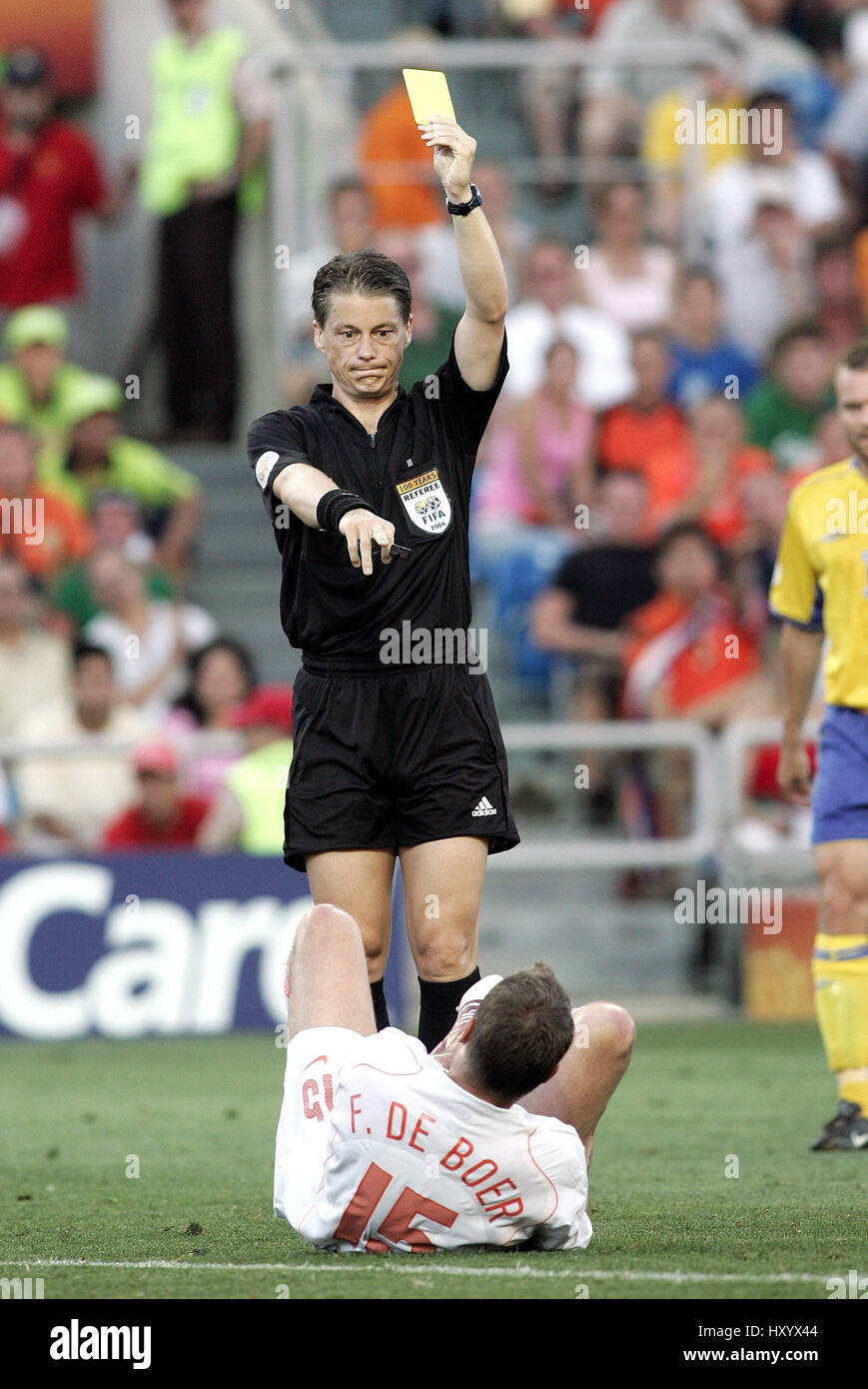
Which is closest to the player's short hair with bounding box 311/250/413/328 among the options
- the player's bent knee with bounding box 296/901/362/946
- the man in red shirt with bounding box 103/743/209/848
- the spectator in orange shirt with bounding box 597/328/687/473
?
the player's bent knee with bounding box 296/901/362/946

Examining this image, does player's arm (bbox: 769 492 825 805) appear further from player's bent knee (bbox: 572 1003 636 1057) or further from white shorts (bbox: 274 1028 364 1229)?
white shorts (bbox: 274 1028 364 1229)

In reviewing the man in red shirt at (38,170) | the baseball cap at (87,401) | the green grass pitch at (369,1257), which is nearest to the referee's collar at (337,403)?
the green grass pitch at (369,1257)

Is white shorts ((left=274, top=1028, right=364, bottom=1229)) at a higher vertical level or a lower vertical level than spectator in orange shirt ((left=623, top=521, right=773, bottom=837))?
lower

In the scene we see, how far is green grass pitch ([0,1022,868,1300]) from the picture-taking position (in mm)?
4871

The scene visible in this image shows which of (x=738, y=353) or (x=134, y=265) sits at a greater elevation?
(x=134, y=265)

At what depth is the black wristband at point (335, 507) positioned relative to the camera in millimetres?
5371

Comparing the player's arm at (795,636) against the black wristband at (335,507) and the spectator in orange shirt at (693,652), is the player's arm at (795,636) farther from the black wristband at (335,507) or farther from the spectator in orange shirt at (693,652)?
the spectator in orange shirt at (693,652)

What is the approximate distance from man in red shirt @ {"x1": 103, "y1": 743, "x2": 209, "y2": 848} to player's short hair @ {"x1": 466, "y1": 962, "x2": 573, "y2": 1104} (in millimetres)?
6898

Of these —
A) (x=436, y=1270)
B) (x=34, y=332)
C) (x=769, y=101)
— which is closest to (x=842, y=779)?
(x=436, y=1270)

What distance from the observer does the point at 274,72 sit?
1454cm

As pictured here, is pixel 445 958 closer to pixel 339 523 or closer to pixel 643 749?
pixel 339 523
